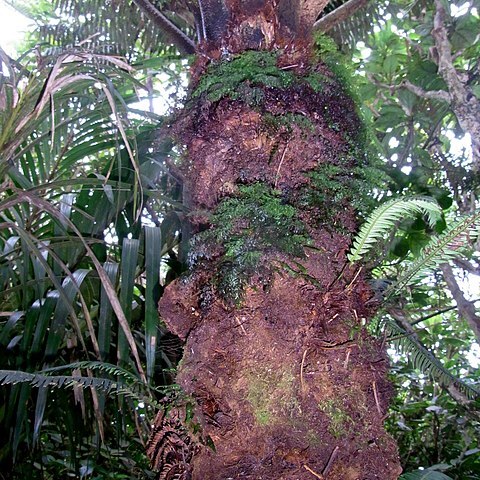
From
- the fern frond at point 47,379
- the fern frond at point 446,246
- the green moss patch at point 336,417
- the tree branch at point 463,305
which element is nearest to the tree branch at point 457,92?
the tree branch at point 463,305

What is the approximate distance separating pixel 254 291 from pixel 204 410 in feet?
0.67

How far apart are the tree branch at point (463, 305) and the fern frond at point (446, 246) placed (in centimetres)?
148

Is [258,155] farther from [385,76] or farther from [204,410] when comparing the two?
[385,76]

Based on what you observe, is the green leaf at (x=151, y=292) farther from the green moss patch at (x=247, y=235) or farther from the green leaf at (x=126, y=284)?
the green moss patch at (x=247, y=235)

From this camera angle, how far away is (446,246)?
787mm

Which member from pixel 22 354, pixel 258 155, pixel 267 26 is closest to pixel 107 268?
pixel 22 354

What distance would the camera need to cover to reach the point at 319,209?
0.91m

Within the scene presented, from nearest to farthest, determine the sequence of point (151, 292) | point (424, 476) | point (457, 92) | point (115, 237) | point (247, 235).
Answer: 1. point (247, 235)
2. point (151, 292)
3. point (424, 476)
4. point (115, 237)
5. point (457, 92)

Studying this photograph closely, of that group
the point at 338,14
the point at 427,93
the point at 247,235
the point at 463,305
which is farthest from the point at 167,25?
the point at 463,305

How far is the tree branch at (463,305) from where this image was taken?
222cm

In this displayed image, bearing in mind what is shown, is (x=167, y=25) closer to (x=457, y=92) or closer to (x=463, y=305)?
(x=457, y=92)

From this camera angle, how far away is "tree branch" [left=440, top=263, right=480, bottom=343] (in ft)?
7.27

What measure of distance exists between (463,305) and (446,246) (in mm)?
1679

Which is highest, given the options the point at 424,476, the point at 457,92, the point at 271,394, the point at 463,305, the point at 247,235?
the point at 457,92
